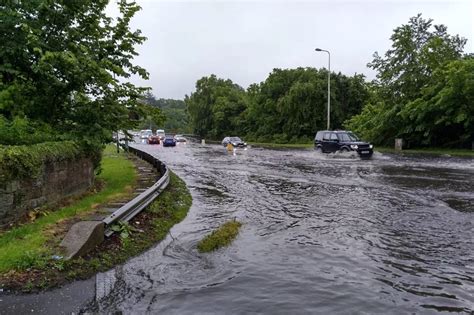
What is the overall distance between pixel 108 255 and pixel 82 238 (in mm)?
477

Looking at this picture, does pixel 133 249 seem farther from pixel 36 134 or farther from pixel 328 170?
pixel 328 170

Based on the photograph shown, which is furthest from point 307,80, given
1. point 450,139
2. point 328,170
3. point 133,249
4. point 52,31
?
point 133,249

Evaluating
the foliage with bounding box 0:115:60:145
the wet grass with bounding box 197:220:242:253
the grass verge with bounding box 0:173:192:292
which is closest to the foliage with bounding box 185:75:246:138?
the foliage with bounding box 0:115:60:145

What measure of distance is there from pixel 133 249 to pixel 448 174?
15.4 m

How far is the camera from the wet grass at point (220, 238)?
7711mm

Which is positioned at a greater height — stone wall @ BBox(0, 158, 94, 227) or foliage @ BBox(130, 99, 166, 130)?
foliage @ BBox(130, 99, 166, 130)

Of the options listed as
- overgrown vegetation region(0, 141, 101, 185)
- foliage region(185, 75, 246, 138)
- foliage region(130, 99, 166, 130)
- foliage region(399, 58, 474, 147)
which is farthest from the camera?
foliage region(185, 75, 246, 138)

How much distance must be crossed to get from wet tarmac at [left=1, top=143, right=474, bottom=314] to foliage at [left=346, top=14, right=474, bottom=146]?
2327 centimetres

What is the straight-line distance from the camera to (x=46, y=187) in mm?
9188

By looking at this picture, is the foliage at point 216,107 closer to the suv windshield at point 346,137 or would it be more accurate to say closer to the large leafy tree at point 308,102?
the large leafy tree at point 308,102

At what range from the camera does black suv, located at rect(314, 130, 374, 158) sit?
29109 millimetres

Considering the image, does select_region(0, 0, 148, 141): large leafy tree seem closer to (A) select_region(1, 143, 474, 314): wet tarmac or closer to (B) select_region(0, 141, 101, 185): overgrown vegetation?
(B) select_region(0, 141, 101, 185): overgrown vegetation

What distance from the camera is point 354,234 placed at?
8.46 metres

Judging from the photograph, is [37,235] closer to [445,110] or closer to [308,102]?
[445,110]
